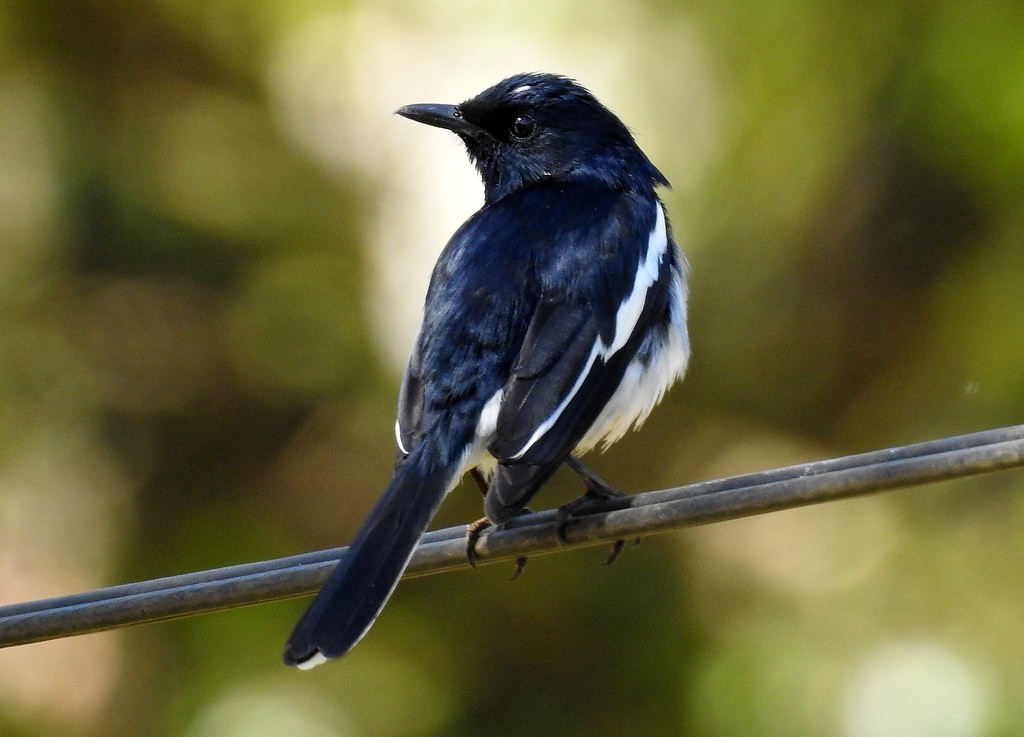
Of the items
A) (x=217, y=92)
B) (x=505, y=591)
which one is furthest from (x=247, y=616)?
(x=217, y=92)

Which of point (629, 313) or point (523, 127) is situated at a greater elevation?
point (523, 127)

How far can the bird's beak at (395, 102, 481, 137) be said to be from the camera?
5.34 metres

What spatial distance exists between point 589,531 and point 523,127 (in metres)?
2.36

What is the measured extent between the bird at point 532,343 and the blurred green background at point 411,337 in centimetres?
110

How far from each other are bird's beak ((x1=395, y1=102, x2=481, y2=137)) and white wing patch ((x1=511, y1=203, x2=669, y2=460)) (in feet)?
2.83

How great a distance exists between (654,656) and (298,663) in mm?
2599

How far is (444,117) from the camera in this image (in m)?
5.38

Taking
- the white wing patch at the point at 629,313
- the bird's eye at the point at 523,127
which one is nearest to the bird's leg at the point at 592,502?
the white wing patch at the point at 629,313

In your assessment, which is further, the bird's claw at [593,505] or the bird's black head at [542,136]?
the bird's black head at [542,136]

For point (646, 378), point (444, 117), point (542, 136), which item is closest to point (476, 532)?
point (646, 378)

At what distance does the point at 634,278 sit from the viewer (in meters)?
4.36

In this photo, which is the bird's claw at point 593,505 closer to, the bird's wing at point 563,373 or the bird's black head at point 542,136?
the bird's wing at point 563,373

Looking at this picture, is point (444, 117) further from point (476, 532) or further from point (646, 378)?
point (476, 532)

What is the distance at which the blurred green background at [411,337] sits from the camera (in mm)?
5539
